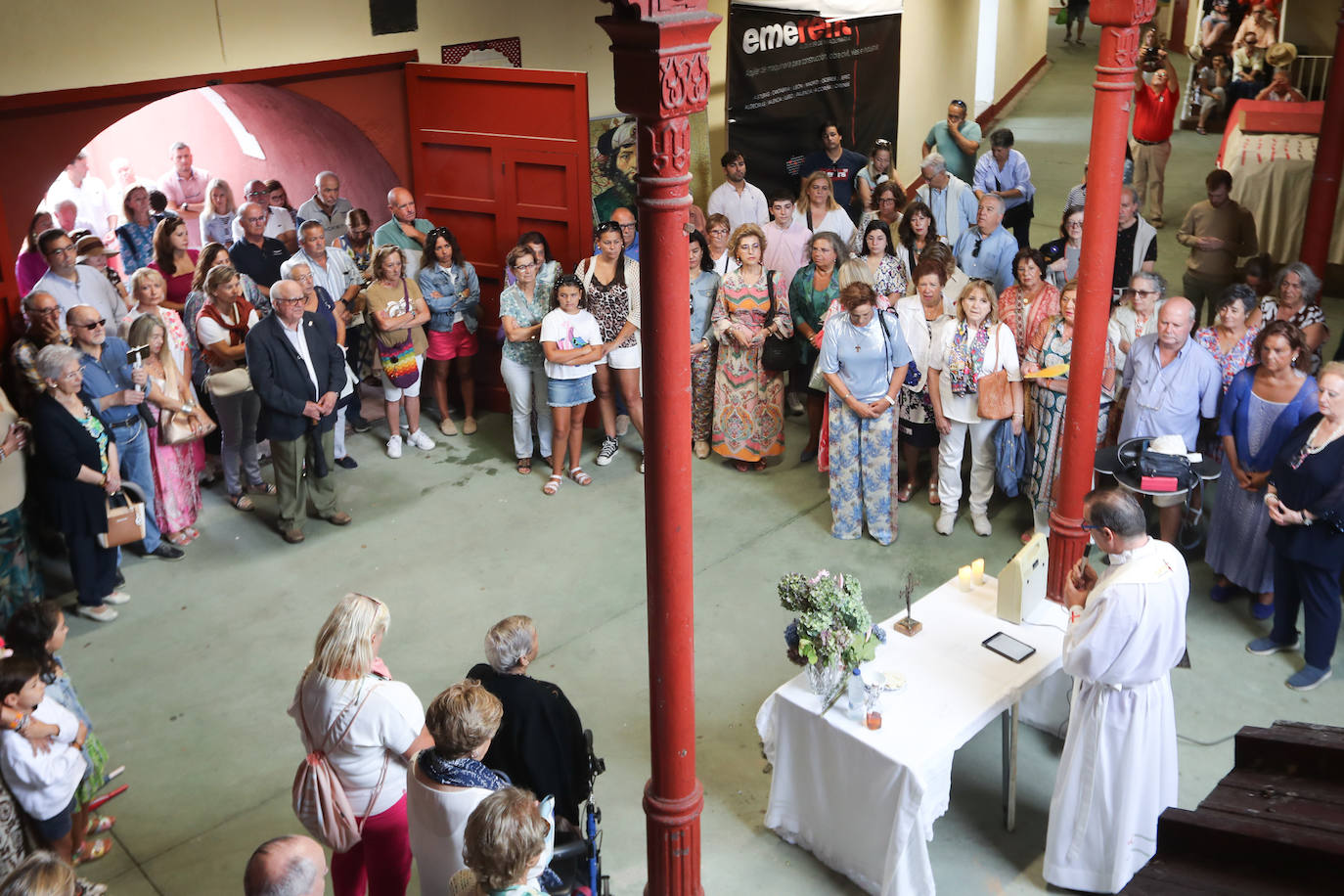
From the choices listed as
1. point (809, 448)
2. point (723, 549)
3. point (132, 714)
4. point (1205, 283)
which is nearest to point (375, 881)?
point (132, 714)

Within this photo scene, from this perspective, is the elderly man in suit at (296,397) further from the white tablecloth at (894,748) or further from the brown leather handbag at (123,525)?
the white tablecloth at (894,748)

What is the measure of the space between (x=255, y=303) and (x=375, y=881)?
16.0 ft

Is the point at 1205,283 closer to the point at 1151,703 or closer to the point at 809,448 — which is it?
the point at 809,448

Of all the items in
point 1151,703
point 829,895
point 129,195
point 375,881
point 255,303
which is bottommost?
point 829,895

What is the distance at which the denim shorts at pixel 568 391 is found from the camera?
333 inches

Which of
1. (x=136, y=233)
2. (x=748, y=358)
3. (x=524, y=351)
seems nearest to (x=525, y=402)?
(x=524, y=351)

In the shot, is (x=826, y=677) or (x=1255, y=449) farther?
(x=1255, y=449)

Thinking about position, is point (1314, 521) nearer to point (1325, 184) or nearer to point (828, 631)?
point (828, 631)

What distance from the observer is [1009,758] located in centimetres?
529

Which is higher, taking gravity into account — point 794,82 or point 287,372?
point 794,82

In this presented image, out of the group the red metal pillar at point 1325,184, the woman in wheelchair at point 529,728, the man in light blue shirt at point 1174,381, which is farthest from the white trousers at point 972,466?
the woman in wheelchair at point 529,728

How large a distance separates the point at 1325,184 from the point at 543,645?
6.75 meters

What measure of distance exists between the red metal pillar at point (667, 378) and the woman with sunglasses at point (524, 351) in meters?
4.45

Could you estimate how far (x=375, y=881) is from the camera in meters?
4.55
